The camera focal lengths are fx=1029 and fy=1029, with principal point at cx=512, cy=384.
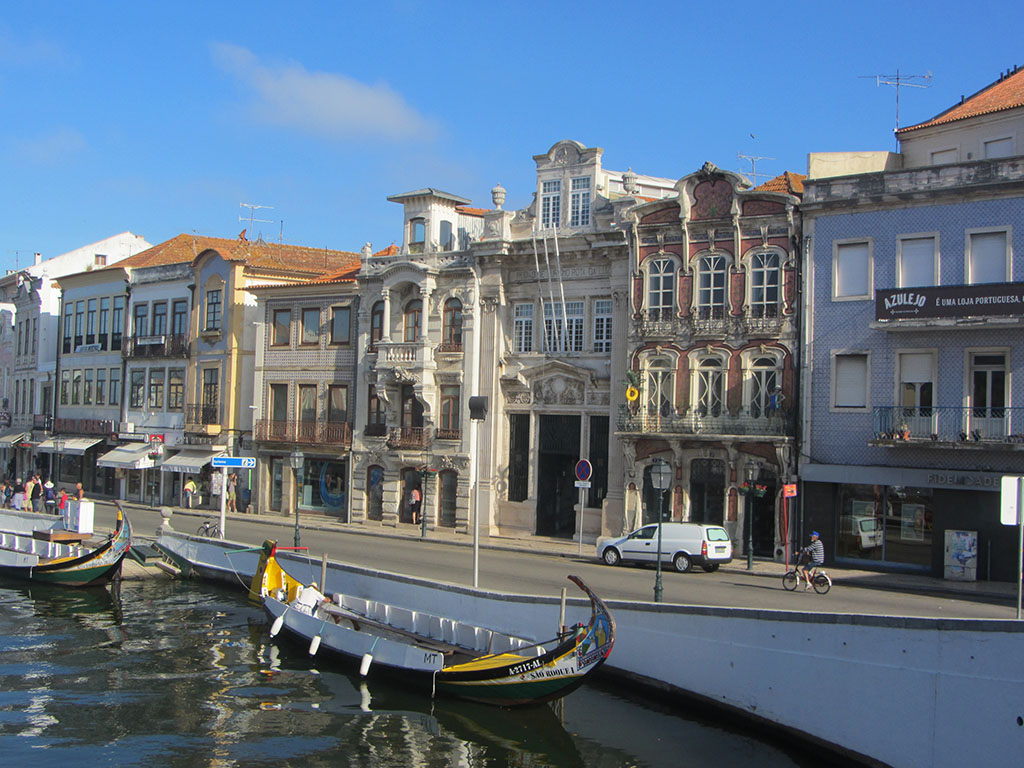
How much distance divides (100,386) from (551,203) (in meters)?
31.5

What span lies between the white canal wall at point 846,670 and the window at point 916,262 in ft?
60.1

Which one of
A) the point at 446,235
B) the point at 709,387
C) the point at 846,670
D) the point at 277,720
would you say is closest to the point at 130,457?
the point at 446,235

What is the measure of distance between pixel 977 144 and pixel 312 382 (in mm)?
29570

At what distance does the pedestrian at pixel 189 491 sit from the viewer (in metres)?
49.7

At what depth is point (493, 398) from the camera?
136 ft

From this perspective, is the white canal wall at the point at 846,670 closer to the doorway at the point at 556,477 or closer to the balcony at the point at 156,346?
the doorway at the point at 556,477

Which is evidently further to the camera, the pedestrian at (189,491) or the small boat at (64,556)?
the pedestrian at (189,491)

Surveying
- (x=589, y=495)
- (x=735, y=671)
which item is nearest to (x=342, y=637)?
(x=735, y=671)

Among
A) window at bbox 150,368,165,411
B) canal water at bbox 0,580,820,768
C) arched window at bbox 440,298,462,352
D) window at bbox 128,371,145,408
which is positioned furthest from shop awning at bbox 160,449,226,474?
canal water at bbox 0,580,820,768

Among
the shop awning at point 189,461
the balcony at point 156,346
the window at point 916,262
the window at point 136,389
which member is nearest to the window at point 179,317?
the balcony at point 156,346

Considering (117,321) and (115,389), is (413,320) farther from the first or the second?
(115,389)

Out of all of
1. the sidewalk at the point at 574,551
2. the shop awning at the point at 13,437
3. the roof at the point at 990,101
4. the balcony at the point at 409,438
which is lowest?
the sidewalk at the point at 574,551

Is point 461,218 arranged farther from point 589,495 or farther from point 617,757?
point 617,757

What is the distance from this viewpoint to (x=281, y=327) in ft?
163
